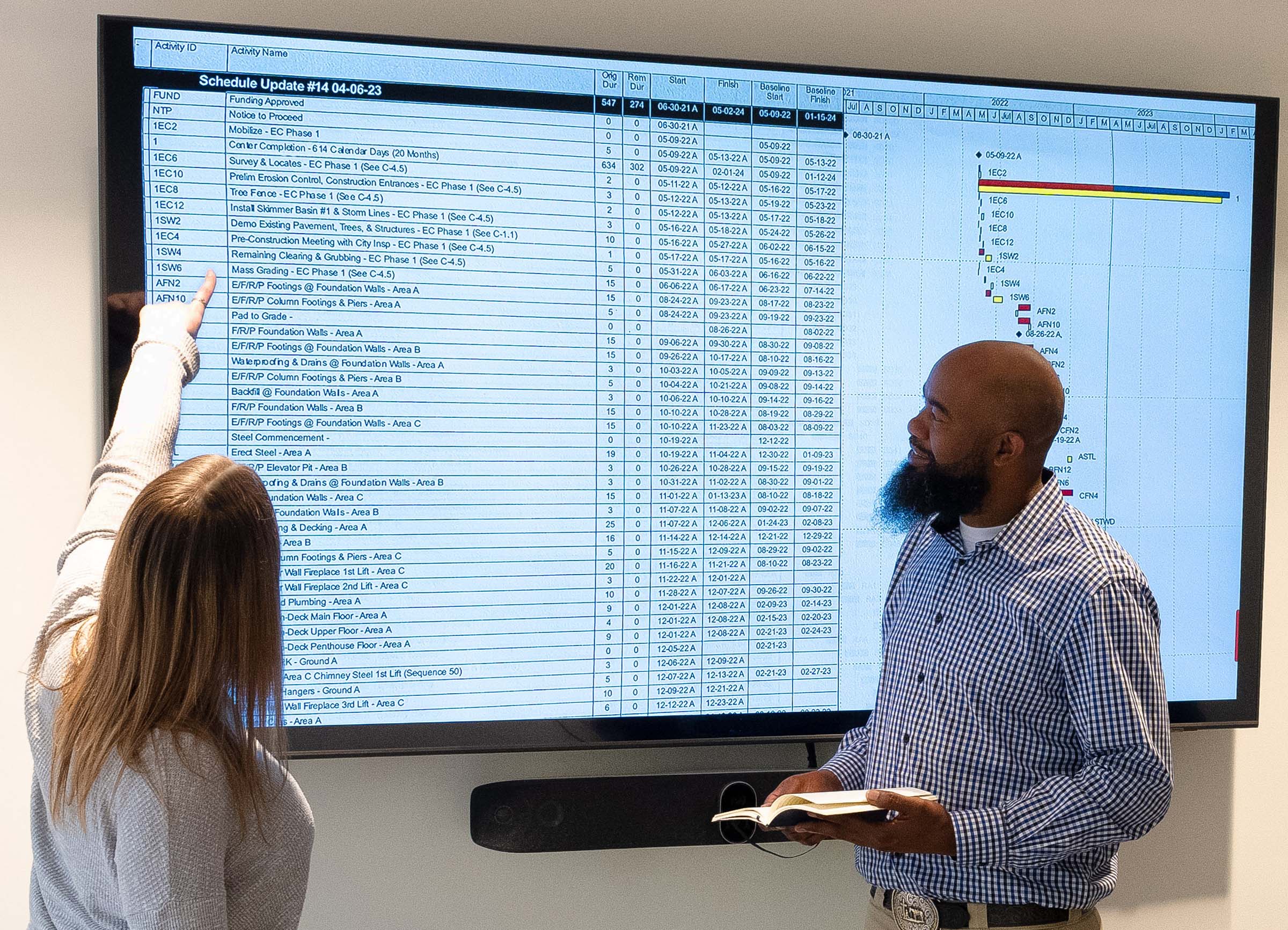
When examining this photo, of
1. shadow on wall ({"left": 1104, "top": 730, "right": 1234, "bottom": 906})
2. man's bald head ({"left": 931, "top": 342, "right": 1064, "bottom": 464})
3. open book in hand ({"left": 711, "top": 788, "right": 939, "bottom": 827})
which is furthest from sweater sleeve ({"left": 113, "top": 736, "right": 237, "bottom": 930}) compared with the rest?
shadow on wall ({"left": 1104, "top": 730, "right": 1234, "bottom": 906})

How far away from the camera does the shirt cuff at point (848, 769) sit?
1.67 meters

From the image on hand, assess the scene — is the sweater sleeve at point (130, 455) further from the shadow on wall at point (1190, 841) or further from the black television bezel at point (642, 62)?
the shadow on wall at point (1190, 841)

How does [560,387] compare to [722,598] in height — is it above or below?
above

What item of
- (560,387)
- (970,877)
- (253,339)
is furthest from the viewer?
(560,387)

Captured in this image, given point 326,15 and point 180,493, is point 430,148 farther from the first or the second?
point 180,493

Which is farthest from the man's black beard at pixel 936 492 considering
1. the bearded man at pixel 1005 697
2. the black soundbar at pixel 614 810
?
the black soundbar at pixel 614 810

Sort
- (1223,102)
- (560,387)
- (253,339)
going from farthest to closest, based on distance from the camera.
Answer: (1223,102) < (560,387) < (253,339)

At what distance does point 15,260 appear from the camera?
1.79 m

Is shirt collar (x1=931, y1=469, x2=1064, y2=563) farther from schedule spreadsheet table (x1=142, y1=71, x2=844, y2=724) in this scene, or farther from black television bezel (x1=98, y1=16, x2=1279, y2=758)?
black television bezel (x1=98, y1=16, x2=1279, y2=758)

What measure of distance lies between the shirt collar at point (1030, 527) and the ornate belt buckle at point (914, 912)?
1.87 ft

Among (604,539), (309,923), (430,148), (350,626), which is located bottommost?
(309,923)

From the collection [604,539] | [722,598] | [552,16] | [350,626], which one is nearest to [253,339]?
[350,626]

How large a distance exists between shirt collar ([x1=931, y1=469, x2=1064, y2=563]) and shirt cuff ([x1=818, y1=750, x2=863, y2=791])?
45 cm

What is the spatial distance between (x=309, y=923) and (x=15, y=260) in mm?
1392
